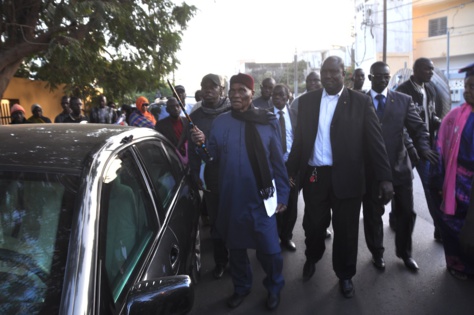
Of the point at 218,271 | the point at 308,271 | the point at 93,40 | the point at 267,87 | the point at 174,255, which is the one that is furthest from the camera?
the point at 93,40

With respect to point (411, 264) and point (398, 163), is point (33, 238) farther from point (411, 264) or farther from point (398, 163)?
point (411, 264)

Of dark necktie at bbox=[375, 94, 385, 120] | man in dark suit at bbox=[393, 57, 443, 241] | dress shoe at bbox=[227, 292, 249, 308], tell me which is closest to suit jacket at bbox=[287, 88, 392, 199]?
dark necktie at bbox=[375, 94, 385, 120]

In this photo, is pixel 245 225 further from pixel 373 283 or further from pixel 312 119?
pixel 373 283

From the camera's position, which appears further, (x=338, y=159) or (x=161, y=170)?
(x=338, y=159)

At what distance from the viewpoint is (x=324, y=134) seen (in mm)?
3330

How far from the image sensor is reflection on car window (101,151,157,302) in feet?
5.52

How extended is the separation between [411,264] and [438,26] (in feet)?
93.5

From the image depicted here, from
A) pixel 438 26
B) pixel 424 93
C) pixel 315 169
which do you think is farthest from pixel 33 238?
pixel 438 26

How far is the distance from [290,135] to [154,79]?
6.98 meters

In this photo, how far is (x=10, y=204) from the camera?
1.70m

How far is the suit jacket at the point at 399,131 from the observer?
12.5 feet

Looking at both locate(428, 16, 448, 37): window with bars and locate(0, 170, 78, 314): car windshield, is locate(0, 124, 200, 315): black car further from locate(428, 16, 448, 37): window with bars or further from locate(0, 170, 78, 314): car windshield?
locate(428, 16, 448, 37): window with bars

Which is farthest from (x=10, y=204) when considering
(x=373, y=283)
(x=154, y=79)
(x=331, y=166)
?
(x=154, y=79)

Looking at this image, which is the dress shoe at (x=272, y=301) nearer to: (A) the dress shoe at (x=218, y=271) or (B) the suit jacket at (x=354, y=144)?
(A) the dress shoe at (x=218, y=271)
